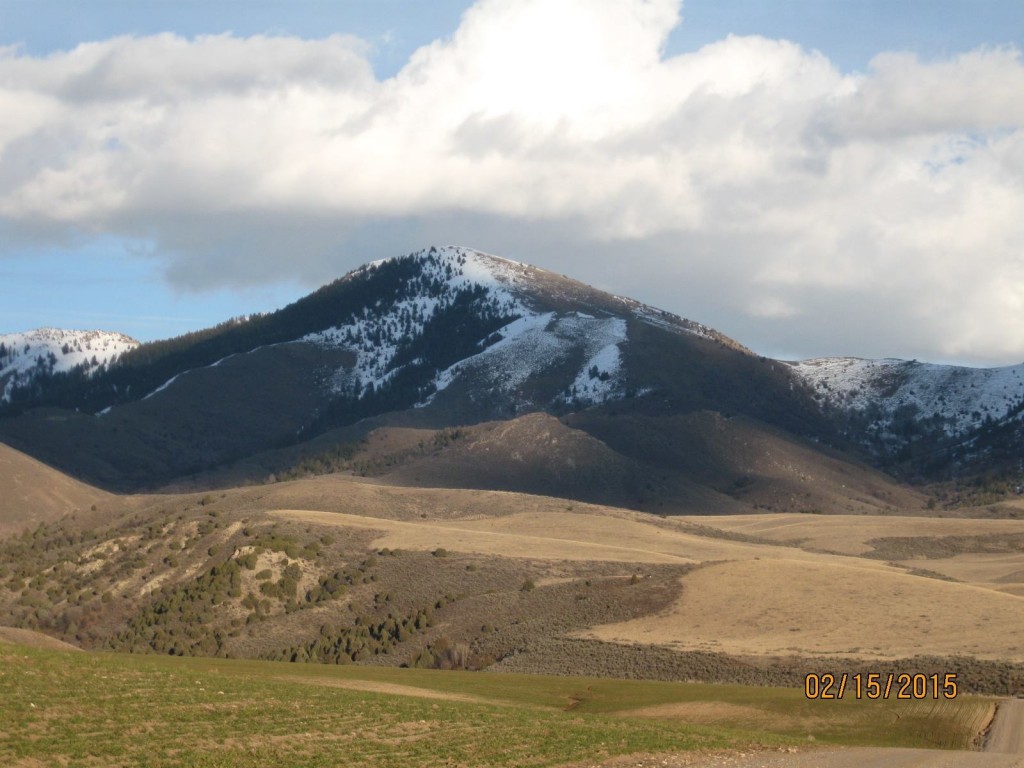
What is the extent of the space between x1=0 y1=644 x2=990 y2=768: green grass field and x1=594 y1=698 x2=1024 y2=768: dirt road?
895mm

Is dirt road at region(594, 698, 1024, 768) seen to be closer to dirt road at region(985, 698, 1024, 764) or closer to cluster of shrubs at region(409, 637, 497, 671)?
dirt road at region(985, 698, 1024, 764)

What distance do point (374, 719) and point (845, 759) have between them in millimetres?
10477

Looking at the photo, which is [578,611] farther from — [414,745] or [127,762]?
[127,762]

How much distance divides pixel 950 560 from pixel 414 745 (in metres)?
85.3

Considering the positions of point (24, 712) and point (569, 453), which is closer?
point (24, 712)

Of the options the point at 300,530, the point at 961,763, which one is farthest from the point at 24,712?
the point at 300,530

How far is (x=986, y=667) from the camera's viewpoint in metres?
45.2

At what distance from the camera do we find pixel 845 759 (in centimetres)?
2764

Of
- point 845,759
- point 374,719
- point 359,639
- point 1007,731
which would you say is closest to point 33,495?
point 359,639

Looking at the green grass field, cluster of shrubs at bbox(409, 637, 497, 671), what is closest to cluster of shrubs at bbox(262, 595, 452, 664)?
cluster of shrubs at bbox(409, 637, 497, 671)

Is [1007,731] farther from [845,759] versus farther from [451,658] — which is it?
[451,658]

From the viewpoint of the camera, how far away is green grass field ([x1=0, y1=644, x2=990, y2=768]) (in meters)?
24.4

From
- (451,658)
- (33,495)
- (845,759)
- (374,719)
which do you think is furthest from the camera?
(33,495)

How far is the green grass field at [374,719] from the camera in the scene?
80.1ft
